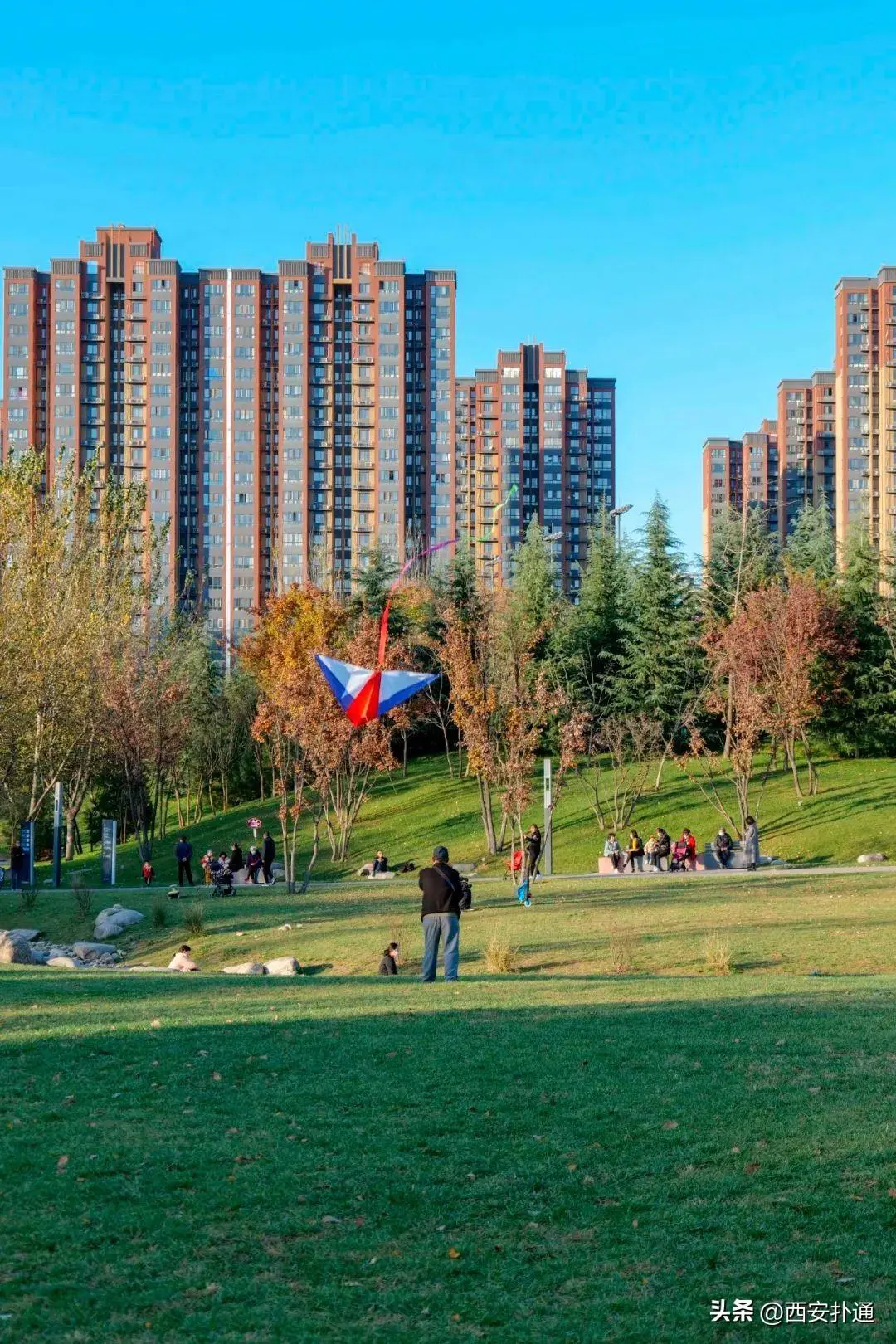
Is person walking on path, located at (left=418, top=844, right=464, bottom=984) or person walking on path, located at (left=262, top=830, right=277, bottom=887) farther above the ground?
person walking on path, located at (left=418, top=844, right=464, bottom=984)

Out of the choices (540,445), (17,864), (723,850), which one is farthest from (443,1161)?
(540,445)

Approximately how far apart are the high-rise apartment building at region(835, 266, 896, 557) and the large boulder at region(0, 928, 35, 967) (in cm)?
12988

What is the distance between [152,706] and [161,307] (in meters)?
100

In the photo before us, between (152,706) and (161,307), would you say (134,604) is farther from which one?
(161,307)

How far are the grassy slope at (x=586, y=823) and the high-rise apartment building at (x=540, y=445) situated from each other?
123304 mm

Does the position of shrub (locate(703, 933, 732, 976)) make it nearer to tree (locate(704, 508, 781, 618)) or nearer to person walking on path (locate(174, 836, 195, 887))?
person walking on path (locate(174, 836, 195, 887))

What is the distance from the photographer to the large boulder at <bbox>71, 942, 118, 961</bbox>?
25812mm

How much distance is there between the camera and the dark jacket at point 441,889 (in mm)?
15526

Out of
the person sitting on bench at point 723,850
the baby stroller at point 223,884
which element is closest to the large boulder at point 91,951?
the baby stroller at point 223,884

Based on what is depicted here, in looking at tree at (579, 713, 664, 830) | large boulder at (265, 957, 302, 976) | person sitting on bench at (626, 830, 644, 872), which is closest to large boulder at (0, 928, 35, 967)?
large boulder at (265, 957, 302, 976)

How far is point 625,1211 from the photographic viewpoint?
6.69 meters

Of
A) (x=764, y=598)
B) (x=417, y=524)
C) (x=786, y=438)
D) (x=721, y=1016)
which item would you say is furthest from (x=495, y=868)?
(x=786, y=438)

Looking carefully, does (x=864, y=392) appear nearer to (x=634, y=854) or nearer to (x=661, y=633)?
(x=661, y=633)

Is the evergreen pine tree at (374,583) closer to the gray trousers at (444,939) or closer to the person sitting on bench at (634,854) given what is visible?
the person sitting on bench at (634,854)
